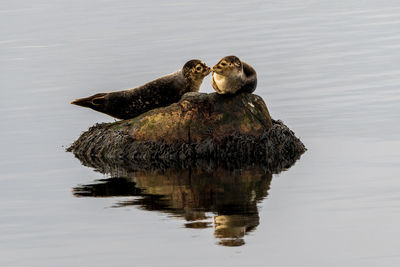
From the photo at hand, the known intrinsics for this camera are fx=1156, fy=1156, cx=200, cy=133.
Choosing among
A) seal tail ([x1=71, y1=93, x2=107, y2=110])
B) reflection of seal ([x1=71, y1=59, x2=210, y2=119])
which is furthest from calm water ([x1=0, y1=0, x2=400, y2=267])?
reflection of seal ([x1=71, y1=59, x2=210, y2=119])

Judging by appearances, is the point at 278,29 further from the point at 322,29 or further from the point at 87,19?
the point at 87,19

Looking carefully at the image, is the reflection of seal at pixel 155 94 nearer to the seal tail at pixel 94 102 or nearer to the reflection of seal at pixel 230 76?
the seal tail at pixel 94 102

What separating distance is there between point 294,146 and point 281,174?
1.53 m

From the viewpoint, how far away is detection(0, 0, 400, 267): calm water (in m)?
9.84

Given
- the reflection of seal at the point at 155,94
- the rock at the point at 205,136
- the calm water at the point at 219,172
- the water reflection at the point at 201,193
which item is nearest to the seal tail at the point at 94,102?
the reflection of seal at the point at 155,94

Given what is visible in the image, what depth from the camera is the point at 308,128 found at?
641 inches

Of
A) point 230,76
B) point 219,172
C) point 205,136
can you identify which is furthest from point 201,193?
point 230,76

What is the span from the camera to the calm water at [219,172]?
32.3 feet

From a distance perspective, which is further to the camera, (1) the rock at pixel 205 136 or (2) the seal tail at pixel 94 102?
(2) the seal tail at pixel 94 102

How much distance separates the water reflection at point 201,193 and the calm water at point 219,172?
23 mm

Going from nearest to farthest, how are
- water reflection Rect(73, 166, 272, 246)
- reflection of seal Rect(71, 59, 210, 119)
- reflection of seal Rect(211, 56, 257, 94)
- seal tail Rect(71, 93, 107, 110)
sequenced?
water reflection Rect(73, 166, 272, 246) < reflection of seal Rect(211, 56, 257, 94) < reflection of seal Rect(71, 59, 210, 119) < seal tail Rect(71, 93, 107, 110)

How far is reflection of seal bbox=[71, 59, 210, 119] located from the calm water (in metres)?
0.91

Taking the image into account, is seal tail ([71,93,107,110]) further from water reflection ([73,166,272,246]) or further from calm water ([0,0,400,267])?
water reflection ([73,166,272,246])

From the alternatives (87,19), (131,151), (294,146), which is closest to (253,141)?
(294,146)
